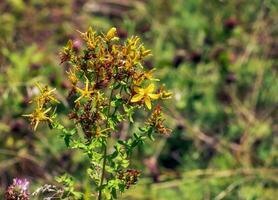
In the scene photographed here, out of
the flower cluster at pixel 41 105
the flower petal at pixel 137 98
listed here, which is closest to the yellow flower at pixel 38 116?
the flower cluster at pixel 41 105

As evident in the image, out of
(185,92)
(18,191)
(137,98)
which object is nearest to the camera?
(137,98)

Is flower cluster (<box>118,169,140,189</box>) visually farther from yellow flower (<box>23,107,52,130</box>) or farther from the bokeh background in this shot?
the bokeh background

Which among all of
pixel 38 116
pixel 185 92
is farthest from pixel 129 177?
pixel 185 92

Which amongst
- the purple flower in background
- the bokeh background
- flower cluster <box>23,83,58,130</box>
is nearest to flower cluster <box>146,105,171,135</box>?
flower cluster <box>23,83,58,130</box>

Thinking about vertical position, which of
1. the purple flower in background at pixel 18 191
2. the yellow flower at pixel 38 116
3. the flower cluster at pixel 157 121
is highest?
the yellow flower at pixel 38 116

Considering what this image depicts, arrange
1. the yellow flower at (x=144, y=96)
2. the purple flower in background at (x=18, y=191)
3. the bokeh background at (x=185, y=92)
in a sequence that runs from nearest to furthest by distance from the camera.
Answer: the yellow flower at (x=144, y=96) < the purple flower in background at (x=18, y=191) < the bokeh background at (x=185, y=92)

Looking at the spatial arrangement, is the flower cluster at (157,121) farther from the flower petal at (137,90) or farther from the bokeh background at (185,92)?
the bokeh background at (185,92)

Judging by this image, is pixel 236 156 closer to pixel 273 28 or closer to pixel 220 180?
pixel 220 180

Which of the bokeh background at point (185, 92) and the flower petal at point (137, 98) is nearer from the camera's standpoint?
the flower petal at point (137, 98)

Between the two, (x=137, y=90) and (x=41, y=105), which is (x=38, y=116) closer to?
(x=41, y=105)
